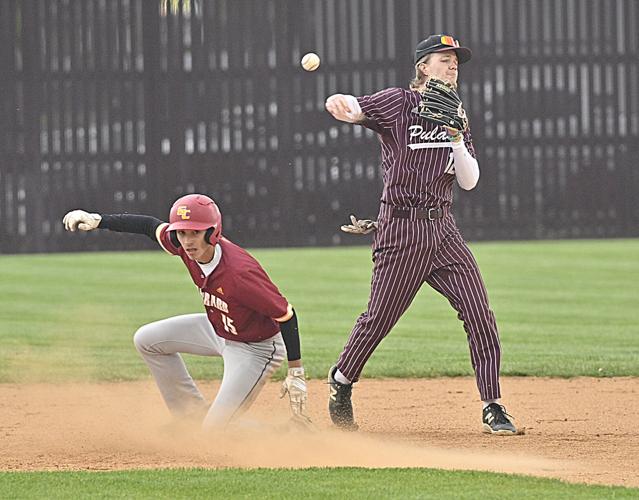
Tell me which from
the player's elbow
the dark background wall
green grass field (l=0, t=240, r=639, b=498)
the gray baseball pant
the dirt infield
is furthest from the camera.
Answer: the dark background wall

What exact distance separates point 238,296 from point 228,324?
0.87 feet

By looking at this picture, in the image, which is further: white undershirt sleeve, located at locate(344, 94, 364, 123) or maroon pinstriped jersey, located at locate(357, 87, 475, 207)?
maroon pinstriped jersey, located at locate(357, 87, 475, 207)

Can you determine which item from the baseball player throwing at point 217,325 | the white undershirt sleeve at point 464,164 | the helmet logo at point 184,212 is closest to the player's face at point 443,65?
the white undershirt sleeve at point 464,164

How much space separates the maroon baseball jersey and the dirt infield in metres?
0.45

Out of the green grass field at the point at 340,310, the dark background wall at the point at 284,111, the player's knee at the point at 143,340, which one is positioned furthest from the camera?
the dark background wall at the point at 284,111

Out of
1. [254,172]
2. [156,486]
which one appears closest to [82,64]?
[254,172]

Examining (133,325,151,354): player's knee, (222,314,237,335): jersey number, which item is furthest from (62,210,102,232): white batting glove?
(222,314,237,335): jersey number

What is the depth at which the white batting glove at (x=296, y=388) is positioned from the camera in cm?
571

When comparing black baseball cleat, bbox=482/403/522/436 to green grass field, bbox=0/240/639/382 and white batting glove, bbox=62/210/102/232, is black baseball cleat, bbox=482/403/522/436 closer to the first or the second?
white batting glove, bbox=62/210/102/232

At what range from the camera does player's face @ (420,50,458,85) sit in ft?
19.3

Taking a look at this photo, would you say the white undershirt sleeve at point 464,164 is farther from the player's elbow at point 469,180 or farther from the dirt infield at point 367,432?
the dirt infield at point 367,432

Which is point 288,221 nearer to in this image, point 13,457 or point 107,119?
point 107,119

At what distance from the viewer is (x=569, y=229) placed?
1838cm

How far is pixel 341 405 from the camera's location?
241 inches
